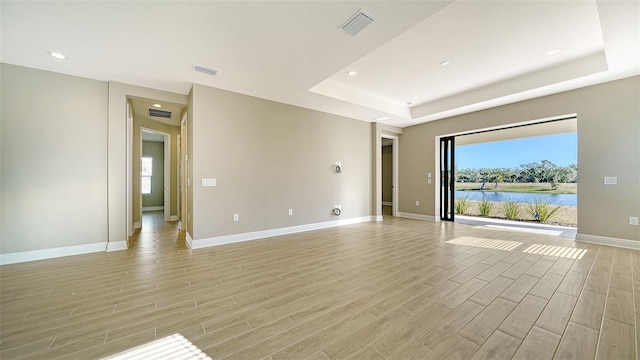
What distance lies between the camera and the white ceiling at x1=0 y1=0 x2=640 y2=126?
2.19 m

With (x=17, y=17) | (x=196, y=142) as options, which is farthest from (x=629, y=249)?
(x=17, y=17)

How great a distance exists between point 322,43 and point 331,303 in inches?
111

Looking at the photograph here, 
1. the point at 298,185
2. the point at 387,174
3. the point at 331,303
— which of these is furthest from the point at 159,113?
the point at 387,174

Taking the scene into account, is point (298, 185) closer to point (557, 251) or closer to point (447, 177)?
point (447, 177)

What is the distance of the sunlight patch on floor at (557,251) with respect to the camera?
3387 millimetres

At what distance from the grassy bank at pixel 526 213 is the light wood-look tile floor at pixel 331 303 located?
296 cm

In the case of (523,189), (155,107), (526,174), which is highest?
(155,107)

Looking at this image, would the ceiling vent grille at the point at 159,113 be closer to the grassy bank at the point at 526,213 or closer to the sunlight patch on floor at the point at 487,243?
the sunlight patch on floor at the point at 487,243

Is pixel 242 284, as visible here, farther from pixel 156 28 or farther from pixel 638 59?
pixel 638 59

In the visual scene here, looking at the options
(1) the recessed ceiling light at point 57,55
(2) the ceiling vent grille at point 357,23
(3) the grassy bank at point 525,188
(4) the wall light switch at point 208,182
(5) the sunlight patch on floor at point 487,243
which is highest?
(2) the ceiling vent grille at point 357,23

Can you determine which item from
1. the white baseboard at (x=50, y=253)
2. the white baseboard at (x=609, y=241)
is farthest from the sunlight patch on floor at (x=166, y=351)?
the white baseboard at (x=609, y=241)

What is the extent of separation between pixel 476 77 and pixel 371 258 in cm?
385

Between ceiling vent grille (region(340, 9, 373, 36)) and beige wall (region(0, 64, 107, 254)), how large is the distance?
402 cm

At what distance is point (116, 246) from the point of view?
12.3 feet
